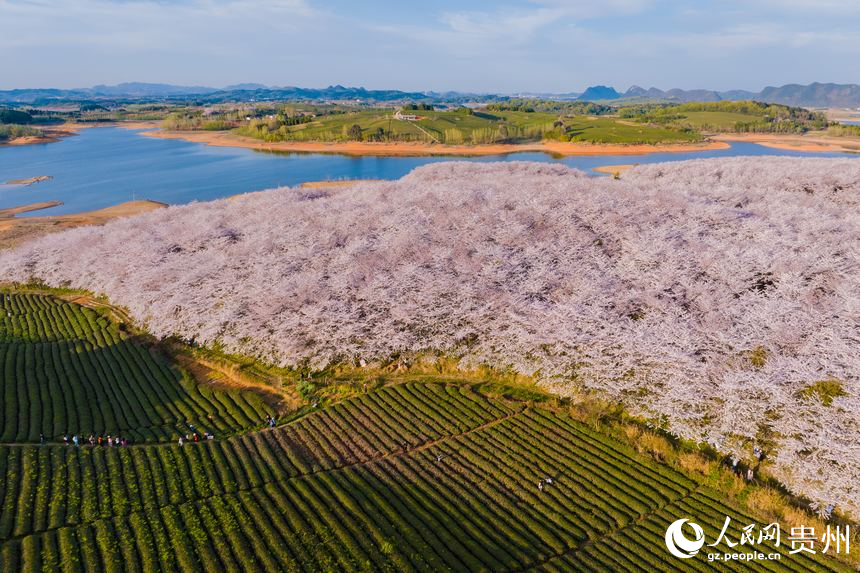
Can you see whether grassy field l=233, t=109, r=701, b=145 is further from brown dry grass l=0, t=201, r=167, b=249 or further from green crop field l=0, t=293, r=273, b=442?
green crop field l=0, t=293, r=273, b=442

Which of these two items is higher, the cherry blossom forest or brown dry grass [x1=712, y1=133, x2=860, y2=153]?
brown dry grass [x1=712, y1=133, x2=860, y2=153]

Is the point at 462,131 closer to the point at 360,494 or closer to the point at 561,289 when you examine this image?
the point at 561,289

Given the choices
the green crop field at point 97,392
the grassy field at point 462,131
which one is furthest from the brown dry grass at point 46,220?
the grassy field at point 462,131

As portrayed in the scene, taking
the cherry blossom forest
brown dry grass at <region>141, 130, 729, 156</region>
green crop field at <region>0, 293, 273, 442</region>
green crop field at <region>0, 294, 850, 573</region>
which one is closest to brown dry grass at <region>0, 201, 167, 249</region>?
the cherry blossom forest

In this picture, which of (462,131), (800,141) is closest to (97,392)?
(462,131)

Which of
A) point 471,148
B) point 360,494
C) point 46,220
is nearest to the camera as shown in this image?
point 360,494

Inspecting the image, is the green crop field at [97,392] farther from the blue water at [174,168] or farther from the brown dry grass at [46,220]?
the blue water at [174,168]

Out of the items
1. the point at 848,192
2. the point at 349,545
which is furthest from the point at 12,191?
the point at 848,192
